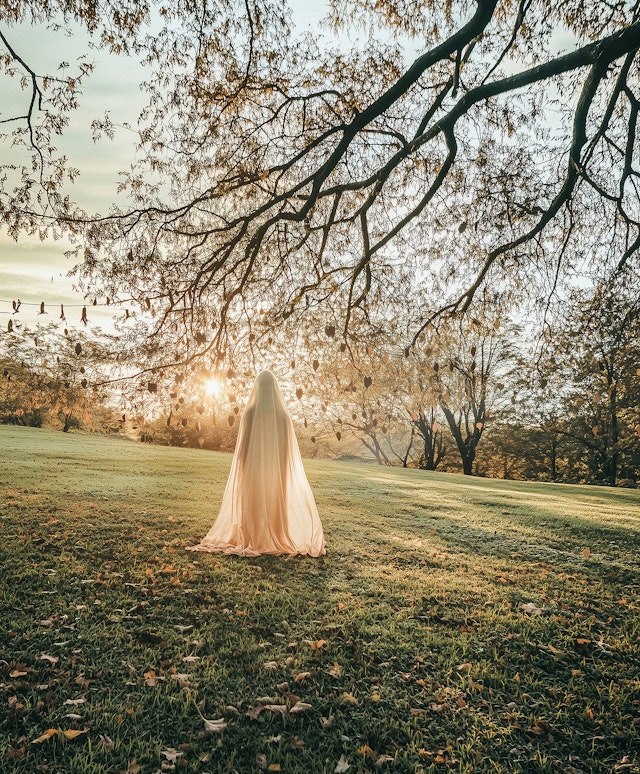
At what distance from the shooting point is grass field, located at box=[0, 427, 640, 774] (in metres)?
3.43

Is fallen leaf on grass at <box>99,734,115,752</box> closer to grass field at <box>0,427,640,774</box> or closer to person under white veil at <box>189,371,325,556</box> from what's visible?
grass field at <box>0,427,640,774</box>

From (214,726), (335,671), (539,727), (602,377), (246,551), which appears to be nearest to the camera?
(214,726)

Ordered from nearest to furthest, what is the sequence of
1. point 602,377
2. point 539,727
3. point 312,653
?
point 539,727, point 312,653, point 602,377

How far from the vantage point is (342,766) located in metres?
3.26

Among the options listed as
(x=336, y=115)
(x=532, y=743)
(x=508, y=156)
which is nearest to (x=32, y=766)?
(x=532, y=743)

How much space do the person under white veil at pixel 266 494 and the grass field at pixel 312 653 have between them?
1.52 ft

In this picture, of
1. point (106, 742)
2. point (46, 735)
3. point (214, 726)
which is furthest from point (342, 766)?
point (46, 735)

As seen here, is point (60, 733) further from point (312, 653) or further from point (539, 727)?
point (539, 727)

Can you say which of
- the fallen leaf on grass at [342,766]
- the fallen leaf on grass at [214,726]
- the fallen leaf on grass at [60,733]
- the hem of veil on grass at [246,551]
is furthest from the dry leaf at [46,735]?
the hem of veil on grass at [246,551]

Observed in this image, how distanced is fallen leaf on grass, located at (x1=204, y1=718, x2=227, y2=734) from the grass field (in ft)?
0.08

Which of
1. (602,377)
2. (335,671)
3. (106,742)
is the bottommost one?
(106,742)

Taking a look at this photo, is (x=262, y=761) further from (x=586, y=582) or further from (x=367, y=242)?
(x=367, y=242)

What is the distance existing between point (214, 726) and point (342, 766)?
39.4 inches

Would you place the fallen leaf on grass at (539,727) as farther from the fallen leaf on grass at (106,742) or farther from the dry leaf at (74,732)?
the dry leaf at (74,732)
